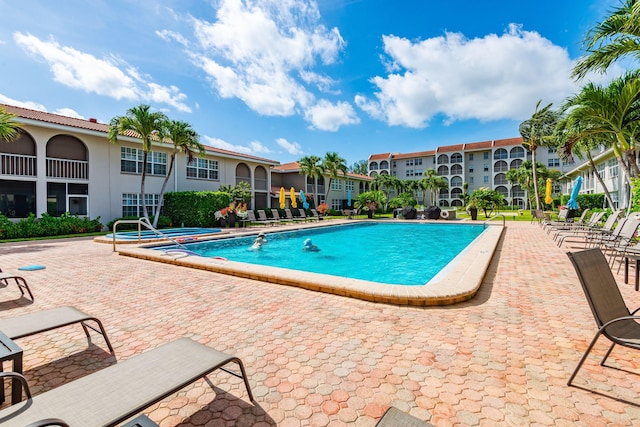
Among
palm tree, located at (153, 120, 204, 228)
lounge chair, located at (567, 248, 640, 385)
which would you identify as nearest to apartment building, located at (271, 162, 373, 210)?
palm tree, located at (153, 120, 204, 228)

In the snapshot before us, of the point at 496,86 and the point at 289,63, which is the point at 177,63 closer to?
the point at 289,63

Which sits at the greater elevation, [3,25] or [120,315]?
[3,25]

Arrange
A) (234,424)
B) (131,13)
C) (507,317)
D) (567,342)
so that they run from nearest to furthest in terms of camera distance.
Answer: (234,424)
(567,342)
(507,317)
(131,13)

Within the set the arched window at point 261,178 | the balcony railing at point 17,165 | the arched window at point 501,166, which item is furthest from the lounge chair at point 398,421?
the arched window at point 501,166

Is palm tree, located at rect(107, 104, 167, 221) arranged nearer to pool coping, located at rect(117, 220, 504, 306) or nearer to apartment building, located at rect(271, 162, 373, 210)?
pool coping, located at rect(117, 220, 504, 306)

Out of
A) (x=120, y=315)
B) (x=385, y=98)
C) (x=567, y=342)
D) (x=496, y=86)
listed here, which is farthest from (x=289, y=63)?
(x=567, y=342)

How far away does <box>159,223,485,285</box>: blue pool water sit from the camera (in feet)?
31.8

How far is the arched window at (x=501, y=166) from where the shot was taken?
5984 centimetres

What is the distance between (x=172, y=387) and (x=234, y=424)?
1.96 ft

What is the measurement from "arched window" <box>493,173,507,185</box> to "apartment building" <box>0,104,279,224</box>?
59.1 m

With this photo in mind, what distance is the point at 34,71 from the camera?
14844 millimetres

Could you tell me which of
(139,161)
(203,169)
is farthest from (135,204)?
(203,169)

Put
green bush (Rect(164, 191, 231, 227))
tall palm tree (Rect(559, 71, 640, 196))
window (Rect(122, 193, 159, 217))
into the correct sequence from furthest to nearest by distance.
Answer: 1. green bush (Rect(164, 191, 231, 227))
2. window (Rect(122, 193, 159, 217))
3. tall palm tree (Rect(559, 71, 640, 196))

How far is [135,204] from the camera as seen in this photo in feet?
66.4
